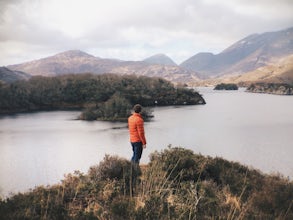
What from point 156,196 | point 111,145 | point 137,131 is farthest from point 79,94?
point 156,196

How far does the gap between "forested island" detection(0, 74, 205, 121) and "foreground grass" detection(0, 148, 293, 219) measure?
73181 mm

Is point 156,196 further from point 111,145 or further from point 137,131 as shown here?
point 111,145

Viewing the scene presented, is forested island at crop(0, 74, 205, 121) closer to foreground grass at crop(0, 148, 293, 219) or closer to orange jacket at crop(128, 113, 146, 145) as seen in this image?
orange jacket at crop(128, 113, 146, 145)

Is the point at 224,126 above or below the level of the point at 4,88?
below

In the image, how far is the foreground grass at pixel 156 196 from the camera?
6830 mm

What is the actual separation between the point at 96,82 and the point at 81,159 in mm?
82872

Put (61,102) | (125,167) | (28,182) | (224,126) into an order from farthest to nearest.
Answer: (61,102) < (224,126) < (28,182) < (125,167)

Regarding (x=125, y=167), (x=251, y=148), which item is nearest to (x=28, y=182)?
(x=125, y=167)

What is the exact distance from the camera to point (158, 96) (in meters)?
107

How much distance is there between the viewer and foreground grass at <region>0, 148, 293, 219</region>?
269 inches

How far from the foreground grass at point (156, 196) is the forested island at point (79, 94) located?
73.2 meters

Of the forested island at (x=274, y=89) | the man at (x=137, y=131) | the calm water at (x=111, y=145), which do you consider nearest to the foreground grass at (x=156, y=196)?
the man at (x=137, y=131)

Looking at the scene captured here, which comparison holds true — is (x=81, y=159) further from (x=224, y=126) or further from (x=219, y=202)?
(x=224, y=126)

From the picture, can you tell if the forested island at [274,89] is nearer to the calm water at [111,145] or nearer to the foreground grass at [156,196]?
the calm water at [111,145]
